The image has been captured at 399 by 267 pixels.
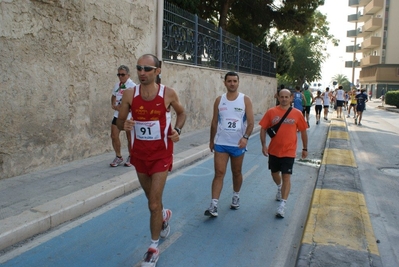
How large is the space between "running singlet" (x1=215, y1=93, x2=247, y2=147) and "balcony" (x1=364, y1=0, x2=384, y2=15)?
6781 centimetres

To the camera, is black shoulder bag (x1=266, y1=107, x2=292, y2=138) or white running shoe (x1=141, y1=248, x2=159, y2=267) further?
black shoulder bag (x1=266, y1=107, x2=292, y2=138)

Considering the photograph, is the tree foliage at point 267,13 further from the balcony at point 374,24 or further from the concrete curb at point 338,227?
the balcony at point 374,24

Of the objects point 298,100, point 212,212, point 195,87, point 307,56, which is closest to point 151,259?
point 212,212

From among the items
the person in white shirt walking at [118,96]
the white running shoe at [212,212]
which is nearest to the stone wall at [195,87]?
the person in white shirt walking at [118,96]

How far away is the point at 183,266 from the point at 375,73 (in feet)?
213

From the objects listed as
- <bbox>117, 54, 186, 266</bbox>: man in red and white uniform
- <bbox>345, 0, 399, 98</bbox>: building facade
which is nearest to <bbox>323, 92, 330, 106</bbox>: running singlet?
<bbox>117, 54, 186, 266</bbox>: man in red and white uniform

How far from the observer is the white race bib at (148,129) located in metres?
3.62

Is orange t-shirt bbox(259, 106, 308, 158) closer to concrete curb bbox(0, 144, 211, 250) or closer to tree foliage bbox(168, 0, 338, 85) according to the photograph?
concrete curb bbox(0, 144, 211, 250)

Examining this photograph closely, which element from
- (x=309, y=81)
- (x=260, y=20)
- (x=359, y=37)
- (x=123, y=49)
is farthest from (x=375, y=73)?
(x=123, y=49)

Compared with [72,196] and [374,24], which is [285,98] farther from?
[374,24]

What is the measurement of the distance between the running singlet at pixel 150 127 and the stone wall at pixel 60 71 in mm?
3295

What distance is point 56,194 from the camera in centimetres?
530

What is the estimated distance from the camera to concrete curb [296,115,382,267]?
3.57 meters

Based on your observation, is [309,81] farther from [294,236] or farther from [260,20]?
[294,236]
